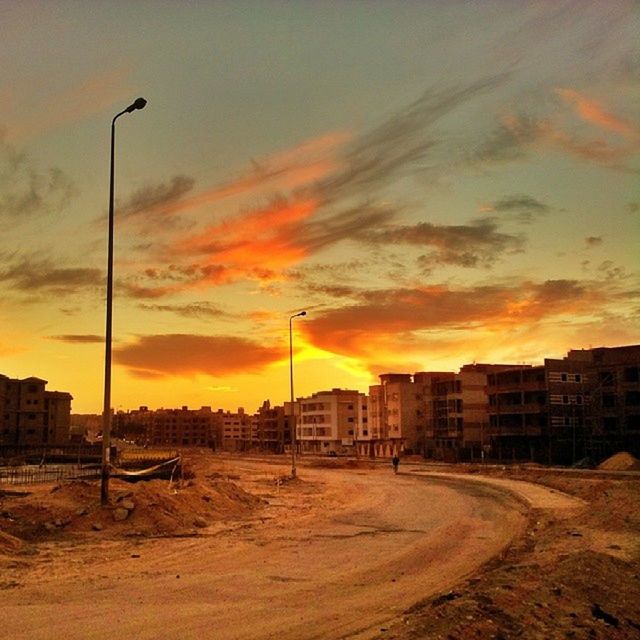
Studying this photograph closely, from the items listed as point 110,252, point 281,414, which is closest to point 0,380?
point 281,414

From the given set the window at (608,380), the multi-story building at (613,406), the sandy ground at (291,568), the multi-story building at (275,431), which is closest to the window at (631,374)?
the multi-story building at (613,406)

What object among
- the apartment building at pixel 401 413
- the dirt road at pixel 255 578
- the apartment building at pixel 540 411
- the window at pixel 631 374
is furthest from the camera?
the apartment building at pixel 401 413

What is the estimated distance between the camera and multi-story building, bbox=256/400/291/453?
18988 cm

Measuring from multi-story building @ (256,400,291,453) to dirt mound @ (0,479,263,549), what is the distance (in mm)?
160871

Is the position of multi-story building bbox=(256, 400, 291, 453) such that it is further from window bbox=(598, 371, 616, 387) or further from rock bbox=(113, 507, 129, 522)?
rock bbox=(113, 507, 129, 522)

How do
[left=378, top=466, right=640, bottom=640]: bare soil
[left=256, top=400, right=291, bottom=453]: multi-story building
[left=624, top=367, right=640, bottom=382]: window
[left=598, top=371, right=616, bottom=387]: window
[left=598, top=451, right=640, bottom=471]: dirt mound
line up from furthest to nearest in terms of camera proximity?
[left=256, top=400, right=291, bottom=453]: multi-story building → [left=598, top=371, right=616, bottom=387]: window → [left=624, top=367, right=640, bottom=382]: window → [left=598, top=451, right=640, bottom=471]: dirt mound → [left=378, top=466, right=640, bottom=640]: bare soil

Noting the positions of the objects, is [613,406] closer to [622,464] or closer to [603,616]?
[622,464]

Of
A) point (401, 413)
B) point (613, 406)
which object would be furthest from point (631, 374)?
point (401, 413)

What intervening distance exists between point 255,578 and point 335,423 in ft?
476

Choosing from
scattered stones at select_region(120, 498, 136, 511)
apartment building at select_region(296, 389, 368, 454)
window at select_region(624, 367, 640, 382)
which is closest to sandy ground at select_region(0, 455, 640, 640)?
scattered stones at select_region(120, 498, 136, 511)

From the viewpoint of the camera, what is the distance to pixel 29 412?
129750 millimetres

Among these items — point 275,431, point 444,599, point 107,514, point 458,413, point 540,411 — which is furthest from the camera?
point 275,431

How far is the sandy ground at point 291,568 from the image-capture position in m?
11.1

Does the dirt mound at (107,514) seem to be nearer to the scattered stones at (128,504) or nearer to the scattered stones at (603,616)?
the scattered stones at (128,504)
